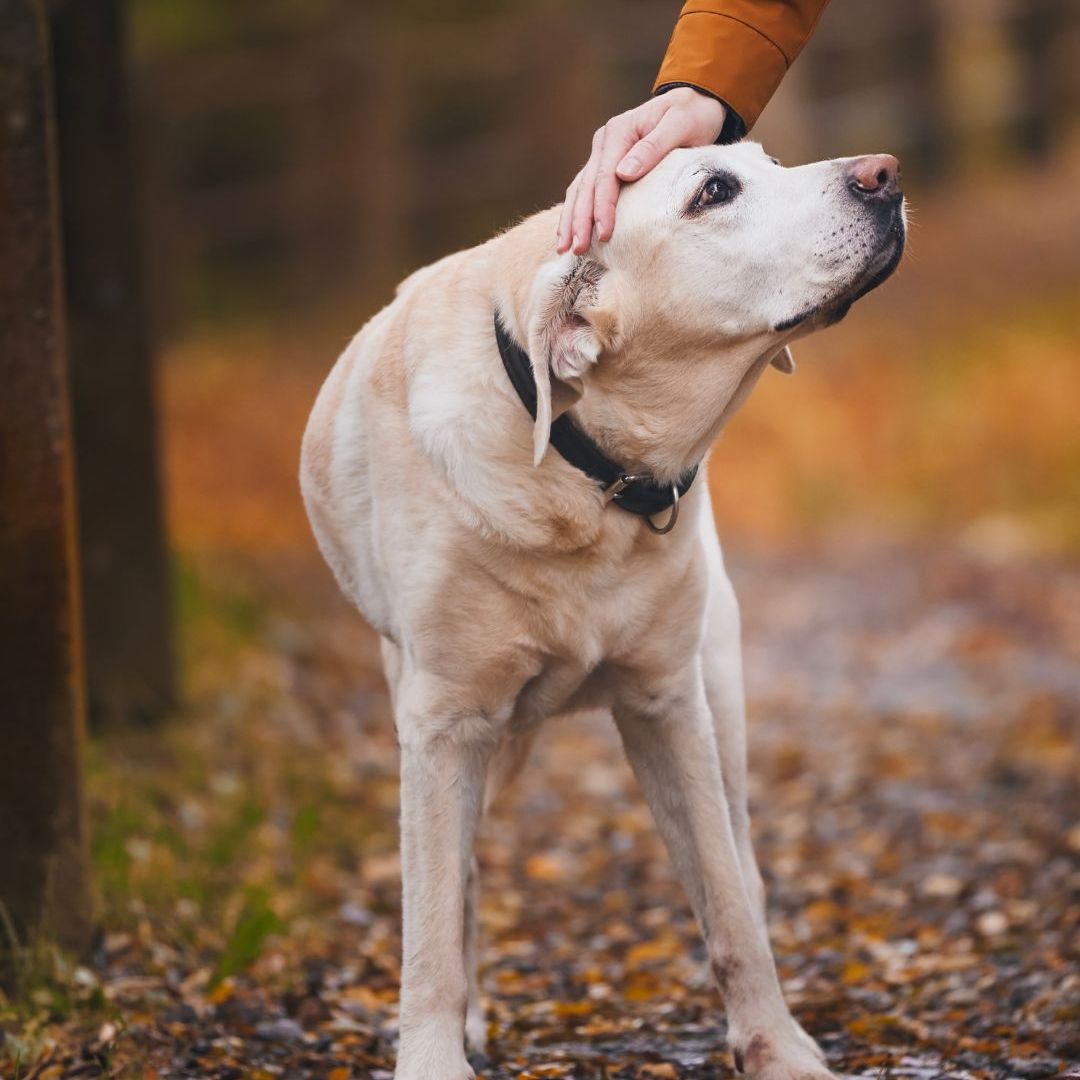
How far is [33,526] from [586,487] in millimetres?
1388

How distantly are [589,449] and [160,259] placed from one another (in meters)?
11.2

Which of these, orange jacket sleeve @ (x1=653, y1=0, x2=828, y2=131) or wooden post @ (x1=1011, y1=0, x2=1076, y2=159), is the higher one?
wooden post @ (x1=1011, y1=0, x2=1076, y2=159)

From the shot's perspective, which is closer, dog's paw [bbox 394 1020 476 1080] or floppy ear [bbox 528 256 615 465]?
floppy ear [bbox 528 256 615 465]

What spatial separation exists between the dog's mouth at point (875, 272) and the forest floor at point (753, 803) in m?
Answer: 1.56

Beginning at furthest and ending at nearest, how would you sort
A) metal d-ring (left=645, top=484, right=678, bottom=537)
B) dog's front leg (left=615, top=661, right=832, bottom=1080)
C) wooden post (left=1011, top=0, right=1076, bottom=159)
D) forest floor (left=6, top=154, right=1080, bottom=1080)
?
wooden post (left=1011, top=0, right=1076, bottom=159) < forest floor (left=6, top=154, right=1080, bottom=1080) < dog's front leg (left=615, top=661, right=832, bottom=1080) < metal d-ring (left=645, top=484, right=678, bottom=537)

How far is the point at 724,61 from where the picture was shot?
10.3ft

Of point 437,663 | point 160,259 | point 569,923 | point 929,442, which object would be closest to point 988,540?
point 929,442

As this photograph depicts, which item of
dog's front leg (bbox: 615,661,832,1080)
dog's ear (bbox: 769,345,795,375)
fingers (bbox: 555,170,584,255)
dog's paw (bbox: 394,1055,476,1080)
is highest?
fingers (bbox: 555,170,584,255)

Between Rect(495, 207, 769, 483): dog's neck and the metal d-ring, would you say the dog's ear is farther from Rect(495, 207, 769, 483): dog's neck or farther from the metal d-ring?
the metal d-ring

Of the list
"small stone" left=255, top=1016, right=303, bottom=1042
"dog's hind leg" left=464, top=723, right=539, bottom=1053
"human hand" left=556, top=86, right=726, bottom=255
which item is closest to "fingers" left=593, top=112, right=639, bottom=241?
"human hand" left=556, top=86, right=726, bottom=255

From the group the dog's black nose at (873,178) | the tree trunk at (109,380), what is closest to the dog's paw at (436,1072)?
the dog's black nose at (873,178)

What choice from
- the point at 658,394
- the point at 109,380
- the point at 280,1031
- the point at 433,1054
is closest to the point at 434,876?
the point at 433,1054

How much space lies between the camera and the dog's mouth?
2.92m

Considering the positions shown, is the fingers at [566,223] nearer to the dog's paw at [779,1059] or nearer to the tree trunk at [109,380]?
the dog's paw at [779,1059]
